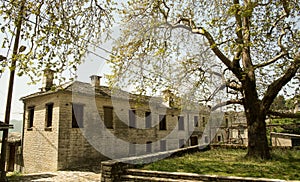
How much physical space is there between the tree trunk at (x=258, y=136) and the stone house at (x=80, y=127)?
3.91 m

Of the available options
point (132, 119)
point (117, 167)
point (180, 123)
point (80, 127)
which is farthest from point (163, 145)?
point (117, 167)

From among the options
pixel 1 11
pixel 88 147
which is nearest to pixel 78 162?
pixel 88 147

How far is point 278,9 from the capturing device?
922 cm

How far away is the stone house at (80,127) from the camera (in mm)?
14781

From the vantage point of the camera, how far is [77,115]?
1579cm

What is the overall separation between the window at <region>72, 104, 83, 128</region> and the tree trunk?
10.6m

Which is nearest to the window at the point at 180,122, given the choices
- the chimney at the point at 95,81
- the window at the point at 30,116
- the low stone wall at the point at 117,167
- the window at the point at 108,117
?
the window at the point at 108,117

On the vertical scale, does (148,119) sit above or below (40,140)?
above

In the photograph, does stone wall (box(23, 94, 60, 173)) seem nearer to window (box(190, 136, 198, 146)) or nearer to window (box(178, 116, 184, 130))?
window (box(178, 116, 184, 130))

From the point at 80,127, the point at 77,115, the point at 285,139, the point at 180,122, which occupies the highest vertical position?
the point at 77,115

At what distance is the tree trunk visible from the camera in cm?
975

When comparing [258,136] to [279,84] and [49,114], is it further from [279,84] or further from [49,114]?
[49,114]

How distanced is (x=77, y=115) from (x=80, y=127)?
0.83m

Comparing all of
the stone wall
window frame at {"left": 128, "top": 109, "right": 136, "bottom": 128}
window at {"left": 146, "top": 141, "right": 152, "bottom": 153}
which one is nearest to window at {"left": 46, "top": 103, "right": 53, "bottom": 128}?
the stone wall
